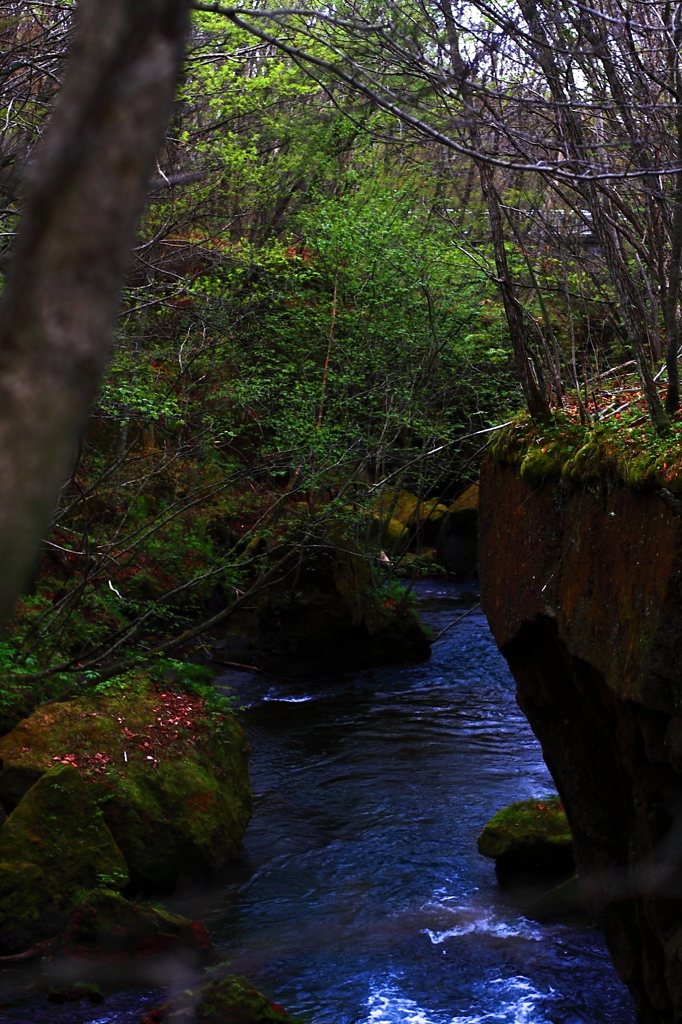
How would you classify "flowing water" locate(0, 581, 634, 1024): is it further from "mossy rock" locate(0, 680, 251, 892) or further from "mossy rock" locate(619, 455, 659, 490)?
"mossy rock" locate(619, 455, 659, 490)

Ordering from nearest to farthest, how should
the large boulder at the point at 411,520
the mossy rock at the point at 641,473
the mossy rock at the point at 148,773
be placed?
the mossy rock at the point at 641,473 → the mossy rock at the point at 148,773 → the large boulder at the point at 411,520

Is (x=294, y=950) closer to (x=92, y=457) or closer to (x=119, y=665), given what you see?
(x=119, y=665)

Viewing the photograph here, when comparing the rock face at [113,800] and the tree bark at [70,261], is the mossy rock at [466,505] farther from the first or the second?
the tree bark at [70,261]

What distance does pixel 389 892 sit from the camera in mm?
7277

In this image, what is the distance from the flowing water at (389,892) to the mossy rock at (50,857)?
48 centimetres

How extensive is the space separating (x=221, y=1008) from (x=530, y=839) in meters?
3.50

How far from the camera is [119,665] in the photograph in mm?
9453

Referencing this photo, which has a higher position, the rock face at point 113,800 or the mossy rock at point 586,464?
the mossy rock at point 586,464

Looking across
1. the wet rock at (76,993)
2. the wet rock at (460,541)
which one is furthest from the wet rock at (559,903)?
the wet rock at (460,541)

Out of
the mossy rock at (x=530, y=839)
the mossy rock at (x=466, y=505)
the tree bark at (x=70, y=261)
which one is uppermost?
the tree bark at (x=70, y=261)

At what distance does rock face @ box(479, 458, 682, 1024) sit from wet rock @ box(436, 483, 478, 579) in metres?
13.8

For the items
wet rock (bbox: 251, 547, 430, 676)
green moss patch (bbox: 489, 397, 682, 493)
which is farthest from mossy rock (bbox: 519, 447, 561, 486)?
wet rock (bbox: 251, 547, 430, 676)

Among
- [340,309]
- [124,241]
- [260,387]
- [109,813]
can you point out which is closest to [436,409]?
[340,309]

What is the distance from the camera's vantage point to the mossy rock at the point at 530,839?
24.5 feet
